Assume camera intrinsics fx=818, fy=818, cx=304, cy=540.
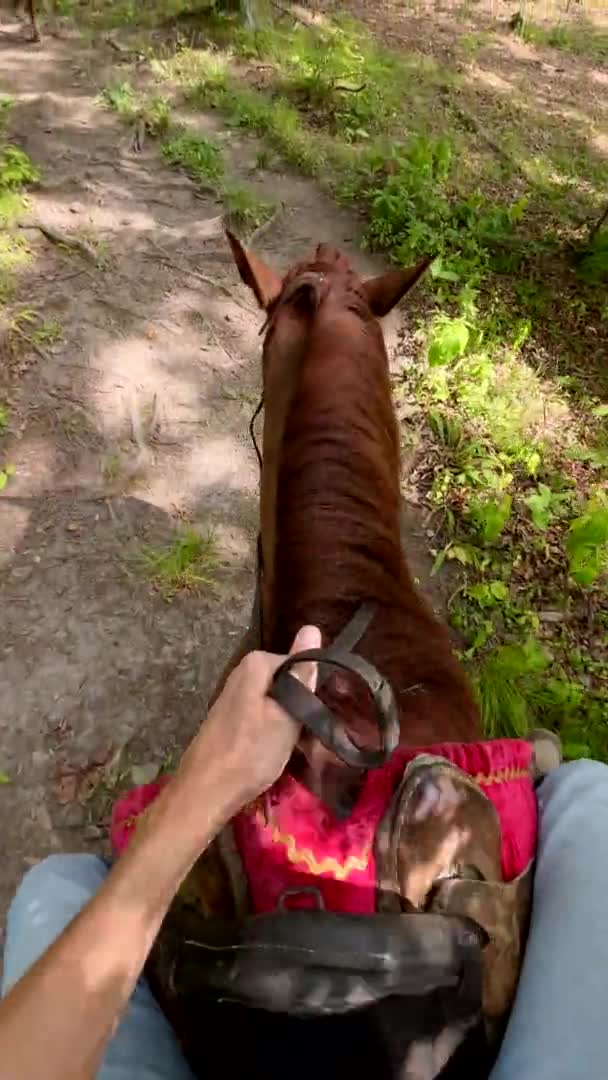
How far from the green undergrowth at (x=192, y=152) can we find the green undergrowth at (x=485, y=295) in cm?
3

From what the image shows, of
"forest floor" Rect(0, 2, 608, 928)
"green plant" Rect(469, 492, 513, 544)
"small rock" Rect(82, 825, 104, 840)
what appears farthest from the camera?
"green plant" Rect(469, 492, 513, 544)

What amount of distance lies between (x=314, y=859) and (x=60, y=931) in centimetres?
65

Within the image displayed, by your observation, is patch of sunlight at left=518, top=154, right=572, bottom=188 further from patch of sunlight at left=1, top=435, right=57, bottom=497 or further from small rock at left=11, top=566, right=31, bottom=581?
small rock at left=11, top=566, right=31, bottom=581

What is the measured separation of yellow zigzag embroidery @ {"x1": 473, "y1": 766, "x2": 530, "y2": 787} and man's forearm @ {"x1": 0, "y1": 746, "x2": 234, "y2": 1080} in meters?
0.63

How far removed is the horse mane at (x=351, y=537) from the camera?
1.99m

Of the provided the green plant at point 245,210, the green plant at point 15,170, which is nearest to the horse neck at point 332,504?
the green plant at point 245,210

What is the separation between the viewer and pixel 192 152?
6.16 m

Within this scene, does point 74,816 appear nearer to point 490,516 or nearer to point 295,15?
point 490,516

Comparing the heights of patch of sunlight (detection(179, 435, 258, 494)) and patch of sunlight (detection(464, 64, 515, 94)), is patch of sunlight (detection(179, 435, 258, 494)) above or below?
below

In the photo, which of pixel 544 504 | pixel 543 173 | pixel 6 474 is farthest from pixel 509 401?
pixel 543 173

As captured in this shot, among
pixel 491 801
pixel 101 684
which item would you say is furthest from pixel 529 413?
pixel 491 801

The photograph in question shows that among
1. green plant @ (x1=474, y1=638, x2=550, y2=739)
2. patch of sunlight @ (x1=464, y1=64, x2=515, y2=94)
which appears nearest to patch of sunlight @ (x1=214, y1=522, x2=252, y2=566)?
green plant @ (x1=474, y1=638, x2=550, y2=739)

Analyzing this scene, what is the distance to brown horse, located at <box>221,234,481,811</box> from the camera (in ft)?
6.56

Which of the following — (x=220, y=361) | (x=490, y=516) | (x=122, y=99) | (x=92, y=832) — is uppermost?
(x=122, y=99)
